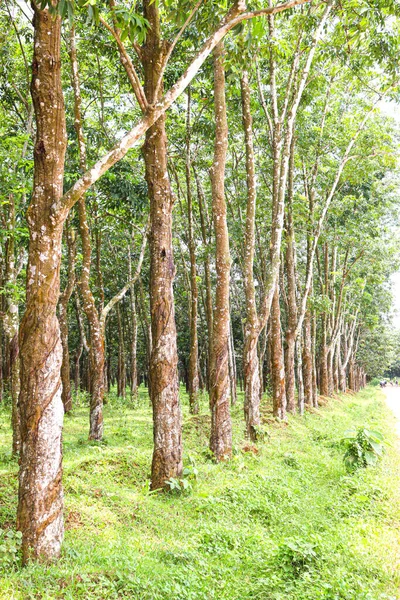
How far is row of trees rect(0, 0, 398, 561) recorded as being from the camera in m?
5.38

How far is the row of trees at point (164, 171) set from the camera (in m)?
5.38

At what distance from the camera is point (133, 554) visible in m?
5.64

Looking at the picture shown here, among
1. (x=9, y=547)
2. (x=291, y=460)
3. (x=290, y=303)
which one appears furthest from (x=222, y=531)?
(x=290, y=303)

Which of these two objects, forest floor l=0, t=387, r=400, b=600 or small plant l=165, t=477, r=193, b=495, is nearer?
forest floor l=0, t=387, r=400, b=600

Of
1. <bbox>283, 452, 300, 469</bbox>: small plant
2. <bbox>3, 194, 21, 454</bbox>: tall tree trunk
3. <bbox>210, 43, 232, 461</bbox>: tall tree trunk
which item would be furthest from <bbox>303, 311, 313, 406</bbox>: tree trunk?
<bbox>3, 194, 21, 454</bbox>: tall tree trunk

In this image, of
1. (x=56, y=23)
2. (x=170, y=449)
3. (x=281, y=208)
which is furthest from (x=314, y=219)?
(x=56, y=23)

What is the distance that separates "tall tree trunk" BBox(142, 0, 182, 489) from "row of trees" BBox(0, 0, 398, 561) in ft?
0.08

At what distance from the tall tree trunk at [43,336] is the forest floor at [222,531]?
424mm

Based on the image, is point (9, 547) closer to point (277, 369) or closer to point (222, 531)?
point (222, 531)

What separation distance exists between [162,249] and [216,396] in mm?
3687

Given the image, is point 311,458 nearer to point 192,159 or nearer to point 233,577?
point 233,577

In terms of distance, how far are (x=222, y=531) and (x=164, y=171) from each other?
233 inches

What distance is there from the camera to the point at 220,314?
10.7 meters

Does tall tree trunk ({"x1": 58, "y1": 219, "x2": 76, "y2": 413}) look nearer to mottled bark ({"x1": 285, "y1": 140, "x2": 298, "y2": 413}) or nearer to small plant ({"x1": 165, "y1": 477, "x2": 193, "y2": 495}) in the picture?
mottled bark ({"x1": 285, "y1": 140, "x2": 298, "y2": 413})
